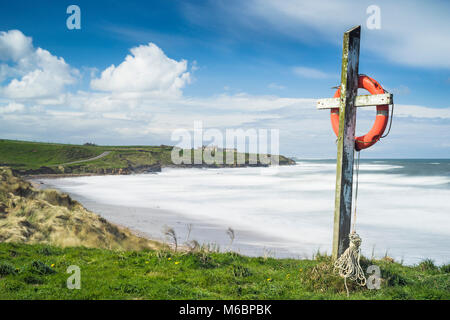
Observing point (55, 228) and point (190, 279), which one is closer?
point (190, 279)

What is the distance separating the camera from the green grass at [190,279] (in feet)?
17.2

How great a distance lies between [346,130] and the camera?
19.4 ft

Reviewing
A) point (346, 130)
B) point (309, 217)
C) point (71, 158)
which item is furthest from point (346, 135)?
point (71, 158)

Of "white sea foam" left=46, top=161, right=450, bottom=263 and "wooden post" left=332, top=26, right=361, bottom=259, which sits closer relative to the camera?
"wooden post" left=332, top=26, right=361, bottom=259

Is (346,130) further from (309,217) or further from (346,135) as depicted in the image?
(309,217)

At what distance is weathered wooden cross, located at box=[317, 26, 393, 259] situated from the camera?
5891mm

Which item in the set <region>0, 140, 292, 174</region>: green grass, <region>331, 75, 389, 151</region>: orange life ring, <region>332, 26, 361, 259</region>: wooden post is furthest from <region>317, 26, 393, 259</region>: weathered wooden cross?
<region>0, 140, 292, 174</region>: green grass

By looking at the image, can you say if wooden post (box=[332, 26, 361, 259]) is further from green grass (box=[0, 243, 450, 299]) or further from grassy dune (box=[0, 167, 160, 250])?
grassy dune (box=[0, 167, 160, 250])

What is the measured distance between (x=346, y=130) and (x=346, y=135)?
0.31 ft

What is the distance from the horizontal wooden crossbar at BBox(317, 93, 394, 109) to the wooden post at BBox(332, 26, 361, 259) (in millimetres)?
147

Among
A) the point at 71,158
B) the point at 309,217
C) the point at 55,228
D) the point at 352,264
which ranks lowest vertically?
the point at 309,217

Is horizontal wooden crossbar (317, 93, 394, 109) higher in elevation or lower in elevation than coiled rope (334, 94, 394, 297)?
higher

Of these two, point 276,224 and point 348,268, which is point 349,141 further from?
point 276,224
